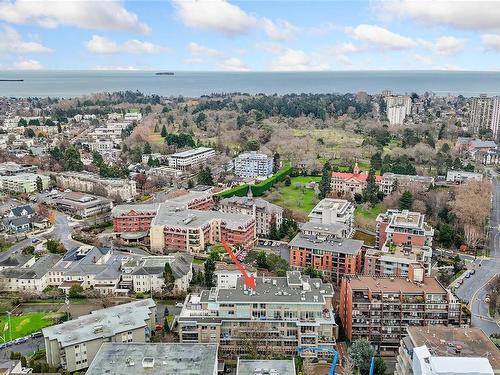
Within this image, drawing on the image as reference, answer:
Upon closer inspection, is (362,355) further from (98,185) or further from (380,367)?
(98,185)

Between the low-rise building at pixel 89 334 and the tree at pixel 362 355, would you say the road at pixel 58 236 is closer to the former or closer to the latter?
the low-rise building at pixel 89 334

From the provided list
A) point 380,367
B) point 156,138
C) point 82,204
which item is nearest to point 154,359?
point 380,367

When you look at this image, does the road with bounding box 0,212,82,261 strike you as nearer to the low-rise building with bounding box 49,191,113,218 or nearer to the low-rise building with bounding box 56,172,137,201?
the low-rise building with bounding box 49,191,113,218

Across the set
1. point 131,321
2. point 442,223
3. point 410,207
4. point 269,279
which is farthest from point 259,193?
point 131,321

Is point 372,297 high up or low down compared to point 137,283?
up

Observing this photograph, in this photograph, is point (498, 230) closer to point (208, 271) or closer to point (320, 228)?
point (320, 228)

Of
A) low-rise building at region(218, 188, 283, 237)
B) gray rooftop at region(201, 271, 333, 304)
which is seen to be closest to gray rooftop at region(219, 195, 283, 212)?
low-rise building at region(218, 188, 283, 237)
